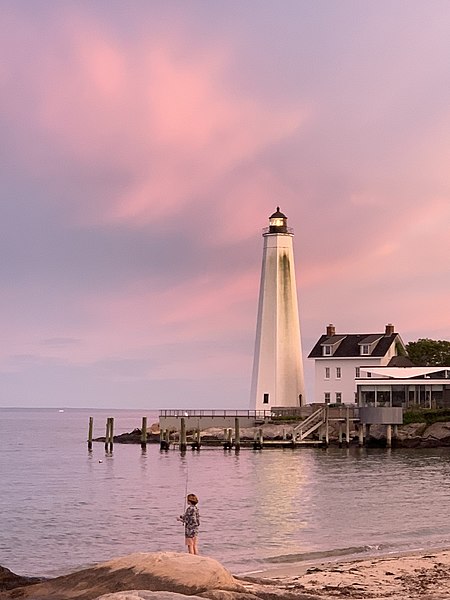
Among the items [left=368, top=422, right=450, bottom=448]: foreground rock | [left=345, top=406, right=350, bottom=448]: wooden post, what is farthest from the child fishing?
[left=368, top=422, right=450, bottom=448]: foreground rock

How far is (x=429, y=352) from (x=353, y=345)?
11594 mm

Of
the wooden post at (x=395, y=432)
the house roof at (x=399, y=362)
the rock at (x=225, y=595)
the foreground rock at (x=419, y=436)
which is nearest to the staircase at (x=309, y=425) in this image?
the foreground rock at (x=419, y=436)

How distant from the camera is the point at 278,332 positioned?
75.6 meters

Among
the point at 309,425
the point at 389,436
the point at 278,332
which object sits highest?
the point at 278,332

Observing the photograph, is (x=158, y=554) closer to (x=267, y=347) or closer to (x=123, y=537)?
(x=123, y=537)

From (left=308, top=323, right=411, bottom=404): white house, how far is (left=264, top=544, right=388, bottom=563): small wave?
52.8m

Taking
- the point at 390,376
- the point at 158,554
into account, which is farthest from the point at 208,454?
the point at 158,554

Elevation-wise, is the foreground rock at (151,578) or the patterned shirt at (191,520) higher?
the patterned shirt at (191,520)

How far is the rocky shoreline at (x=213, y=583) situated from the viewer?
587 inches

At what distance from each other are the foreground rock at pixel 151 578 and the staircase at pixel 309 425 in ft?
182

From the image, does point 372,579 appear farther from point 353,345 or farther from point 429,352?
point 429,352

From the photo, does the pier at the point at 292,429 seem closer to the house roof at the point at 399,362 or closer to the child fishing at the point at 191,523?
the house roof at the point at 399,362

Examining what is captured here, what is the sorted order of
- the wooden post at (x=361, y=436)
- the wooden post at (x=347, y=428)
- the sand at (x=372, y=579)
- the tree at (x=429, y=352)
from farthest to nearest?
the tree at (x=429, y=352) → the wooden post at (x=361, y=436) → the wooden post at (x=347, y=428) → the sand at (x=372, y=579)

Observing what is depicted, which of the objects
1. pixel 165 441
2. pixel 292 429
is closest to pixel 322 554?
pixel 292 429
